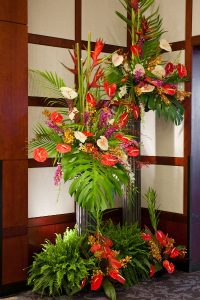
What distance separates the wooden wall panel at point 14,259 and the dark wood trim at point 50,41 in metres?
1.76

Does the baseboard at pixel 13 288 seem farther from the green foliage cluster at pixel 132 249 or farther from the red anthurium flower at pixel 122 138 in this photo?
the red anthurium flower at pixel 122 138

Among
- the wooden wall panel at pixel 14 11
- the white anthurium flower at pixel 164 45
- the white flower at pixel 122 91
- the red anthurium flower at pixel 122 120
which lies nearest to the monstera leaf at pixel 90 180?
the red anthurium flower at pixel 122 120

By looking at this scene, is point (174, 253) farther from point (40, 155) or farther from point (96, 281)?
point (40, 155)

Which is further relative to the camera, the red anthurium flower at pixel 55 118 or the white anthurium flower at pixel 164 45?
the white anthurium flower at pixel 164 45

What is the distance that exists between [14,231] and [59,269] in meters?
0.50

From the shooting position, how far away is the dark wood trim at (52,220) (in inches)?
189

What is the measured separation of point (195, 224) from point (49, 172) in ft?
5.06

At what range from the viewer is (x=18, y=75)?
4.37 meters

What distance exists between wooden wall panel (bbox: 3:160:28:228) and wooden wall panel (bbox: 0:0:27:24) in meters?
1.17

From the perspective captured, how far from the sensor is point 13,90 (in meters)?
4.34

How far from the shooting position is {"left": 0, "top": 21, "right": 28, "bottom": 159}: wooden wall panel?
4285mm

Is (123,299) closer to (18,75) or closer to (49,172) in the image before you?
(49,172)

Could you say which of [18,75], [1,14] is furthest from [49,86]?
[1,14]

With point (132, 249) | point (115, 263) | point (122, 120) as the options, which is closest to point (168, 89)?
point (122, 120)
